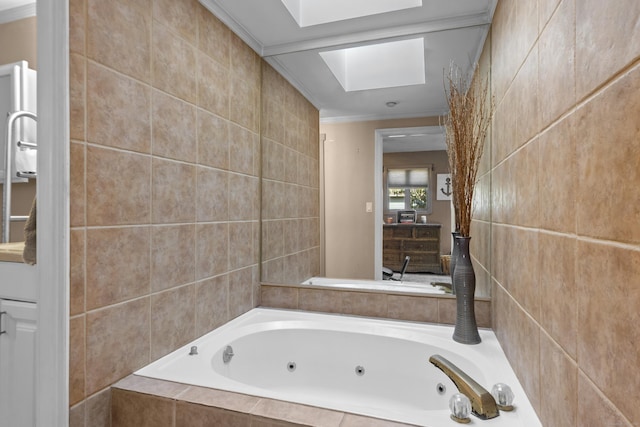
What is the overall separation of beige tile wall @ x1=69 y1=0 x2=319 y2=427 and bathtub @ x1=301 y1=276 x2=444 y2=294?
404 mm

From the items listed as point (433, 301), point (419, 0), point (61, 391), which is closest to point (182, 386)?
point (61, 391)

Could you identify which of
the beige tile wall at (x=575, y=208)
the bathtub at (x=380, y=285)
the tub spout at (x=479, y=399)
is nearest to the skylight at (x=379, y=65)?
the beige tile wall at (x=575, y=208)

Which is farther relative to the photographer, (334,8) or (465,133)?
(334,8)

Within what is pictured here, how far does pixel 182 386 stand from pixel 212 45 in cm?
149

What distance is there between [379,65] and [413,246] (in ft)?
3.41

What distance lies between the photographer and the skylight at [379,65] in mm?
1912

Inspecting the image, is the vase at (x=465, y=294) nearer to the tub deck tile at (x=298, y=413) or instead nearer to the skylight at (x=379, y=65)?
the tub deck tile at (x=298, y=413)

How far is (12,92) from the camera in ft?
6.26

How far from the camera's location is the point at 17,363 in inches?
49.3

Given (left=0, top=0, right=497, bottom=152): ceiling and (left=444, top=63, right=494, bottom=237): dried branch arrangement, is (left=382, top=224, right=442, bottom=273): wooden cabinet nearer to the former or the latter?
(left=444, top=63, right=494, bottom=237): dried branch arrangement

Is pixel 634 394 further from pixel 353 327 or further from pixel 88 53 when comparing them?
pixel 88 53

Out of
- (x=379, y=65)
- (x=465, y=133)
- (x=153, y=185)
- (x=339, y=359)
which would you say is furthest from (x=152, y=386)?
(x=379, y=65)

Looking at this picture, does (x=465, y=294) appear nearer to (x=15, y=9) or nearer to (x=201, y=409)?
Result: (x=201, y=409)

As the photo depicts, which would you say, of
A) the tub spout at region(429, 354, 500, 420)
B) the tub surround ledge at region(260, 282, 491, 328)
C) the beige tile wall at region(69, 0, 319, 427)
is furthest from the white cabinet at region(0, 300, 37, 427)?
the tub spout at region(429, 354, 500, 420)
